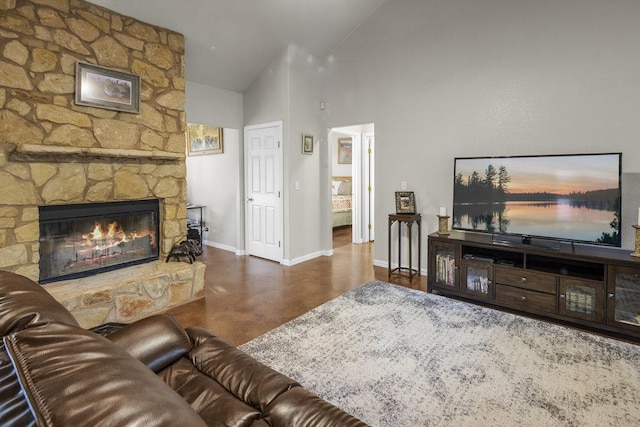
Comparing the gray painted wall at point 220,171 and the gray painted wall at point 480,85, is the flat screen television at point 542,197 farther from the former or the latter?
the gray painted wall at point 220,171

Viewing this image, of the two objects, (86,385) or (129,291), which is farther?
(129,291)

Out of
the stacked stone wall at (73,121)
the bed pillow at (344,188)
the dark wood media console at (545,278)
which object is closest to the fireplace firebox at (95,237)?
the stacked stone wall at (73,121)

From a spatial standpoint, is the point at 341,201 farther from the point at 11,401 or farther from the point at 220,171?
the point at 11,401

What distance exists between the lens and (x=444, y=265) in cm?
369

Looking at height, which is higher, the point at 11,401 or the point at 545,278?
the point at 11,401

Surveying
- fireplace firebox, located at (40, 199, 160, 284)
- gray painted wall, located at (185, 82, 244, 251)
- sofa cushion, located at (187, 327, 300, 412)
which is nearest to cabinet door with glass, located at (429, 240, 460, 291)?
sofa cushion, located at (187, 327, 300, 412)

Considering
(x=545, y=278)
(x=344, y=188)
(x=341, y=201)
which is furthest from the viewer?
(x=344, y=188)

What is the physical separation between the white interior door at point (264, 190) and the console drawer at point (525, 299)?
2.89 m

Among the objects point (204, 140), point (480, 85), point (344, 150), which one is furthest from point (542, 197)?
point (344, 150)

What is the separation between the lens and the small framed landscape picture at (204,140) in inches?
236

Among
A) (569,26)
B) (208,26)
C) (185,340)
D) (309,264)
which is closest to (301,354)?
(185,340)

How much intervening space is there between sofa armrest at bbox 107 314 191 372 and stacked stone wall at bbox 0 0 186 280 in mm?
2103

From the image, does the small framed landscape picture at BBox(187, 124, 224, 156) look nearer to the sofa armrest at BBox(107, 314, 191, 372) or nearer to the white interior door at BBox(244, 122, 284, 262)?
the white interior door at BBox(244, 122, 284, 262)

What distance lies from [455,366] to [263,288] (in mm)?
2276
